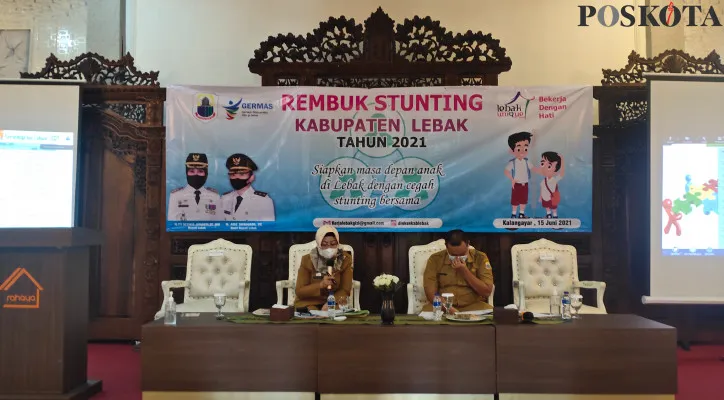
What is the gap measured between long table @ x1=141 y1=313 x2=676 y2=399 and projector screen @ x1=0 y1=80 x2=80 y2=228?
102 inches

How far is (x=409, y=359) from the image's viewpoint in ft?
10.7

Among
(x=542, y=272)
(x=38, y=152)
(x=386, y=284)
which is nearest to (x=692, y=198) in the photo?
(x=542, y=272)

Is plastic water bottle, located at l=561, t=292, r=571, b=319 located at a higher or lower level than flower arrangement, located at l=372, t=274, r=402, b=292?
lower

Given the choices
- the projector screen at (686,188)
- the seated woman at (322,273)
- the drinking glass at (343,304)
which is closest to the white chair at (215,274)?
the seated woman at (322,273)

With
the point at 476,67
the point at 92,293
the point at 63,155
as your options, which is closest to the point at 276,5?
the point at 476,67

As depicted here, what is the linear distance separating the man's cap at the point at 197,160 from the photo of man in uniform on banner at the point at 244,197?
0.66ft

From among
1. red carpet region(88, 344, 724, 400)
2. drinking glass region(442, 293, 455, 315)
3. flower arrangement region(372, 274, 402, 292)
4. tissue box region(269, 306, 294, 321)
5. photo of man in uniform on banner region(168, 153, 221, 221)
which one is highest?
photo of man in uniform on banner region(168, 153, 221, 221)

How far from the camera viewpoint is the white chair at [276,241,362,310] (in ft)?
16.0

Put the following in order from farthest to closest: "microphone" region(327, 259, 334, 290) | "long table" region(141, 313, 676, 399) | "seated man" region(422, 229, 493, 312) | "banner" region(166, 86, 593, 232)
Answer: "banner" region(166, 86, 593, 232) → "microphone" region(327, 259, 334, 290) → "seated man" region(422, 229, 493, 312) → "long table" region(141, 313, 676, 399)

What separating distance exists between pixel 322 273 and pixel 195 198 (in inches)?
67.4

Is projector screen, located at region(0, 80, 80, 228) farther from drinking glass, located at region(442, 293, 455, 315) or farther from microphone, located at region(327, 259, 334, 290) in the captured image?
drinking glass, located at region(442, 293, 455, 315)

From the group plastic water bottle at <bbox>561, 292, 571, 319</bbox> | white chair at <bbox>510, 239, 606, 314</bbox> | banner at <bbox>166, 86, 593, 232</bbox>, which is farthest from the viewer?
banner at <bbox>166, 86, 593, 232</bbox>

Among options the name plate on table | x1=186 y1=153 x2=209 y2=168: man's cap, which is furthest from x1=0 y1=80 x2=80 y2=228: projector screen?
the name plate on table

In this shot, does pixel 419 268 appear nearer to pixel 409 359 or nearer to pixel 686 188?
pixel 409 359
